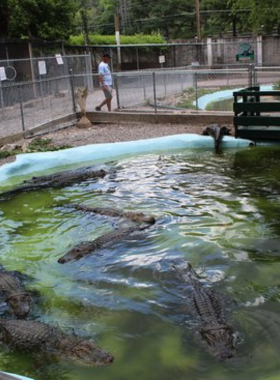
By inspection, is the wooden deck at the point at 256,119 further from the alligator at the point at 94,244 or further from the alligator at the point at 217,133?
the alligator at the point at 94,244

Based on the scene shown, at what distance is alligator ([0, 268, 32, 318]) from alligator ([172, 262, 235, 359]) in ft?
5.36

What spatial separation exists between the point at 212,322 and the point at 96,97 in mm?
16251

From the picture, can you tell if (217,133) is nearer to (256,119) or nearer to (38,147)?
(256,119)

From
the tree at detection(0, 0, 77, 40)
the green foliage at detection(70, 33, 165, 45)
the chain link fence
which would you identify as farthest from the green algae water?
the green foliage at detection(70, 33, 165, 45)

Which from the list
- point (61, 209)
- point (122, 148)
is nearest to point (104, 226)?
point (61, 209)

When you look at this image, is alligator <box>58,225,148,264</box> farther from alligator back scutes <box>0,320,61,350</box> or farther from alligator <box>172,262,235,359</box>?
alligator back scutes <box>0,320,61,350</box>

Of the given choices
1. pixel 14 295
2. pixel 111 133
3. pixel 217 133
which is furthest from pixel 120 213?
pixel 111 133

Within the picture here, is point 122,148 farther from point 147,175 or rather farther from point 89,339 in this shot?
point 89,339

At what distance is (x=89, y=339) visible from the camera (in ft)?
14.1

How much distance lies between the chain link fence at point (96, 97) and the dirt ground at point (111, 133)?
846 mm

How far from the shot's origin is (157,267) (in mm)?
5684

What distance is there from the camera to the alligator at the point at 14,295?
4605 millimetres

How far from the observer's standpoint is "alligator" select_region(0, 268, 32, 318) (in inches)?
181

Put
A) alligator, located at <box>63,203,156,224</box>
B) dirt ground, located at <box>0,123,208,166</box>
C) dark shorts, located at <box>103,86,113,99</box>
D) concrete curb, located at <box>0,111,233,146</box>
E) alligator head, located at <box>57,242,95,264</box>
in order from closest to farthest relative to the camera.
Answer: alligator head, located at <box>57,242,95,264</box>
alligator, located at <box>63,203,156,224</box>
dirt ground, located at <box>0,123,208,166</box>
concrete curb, located at <box>0,111,233,146</box>
dark shorts, located at <box>103,86,113,99</box>
